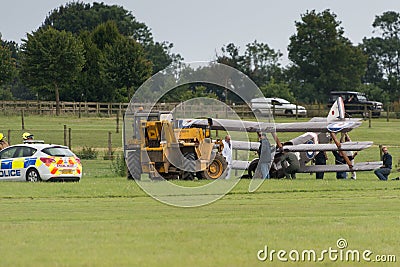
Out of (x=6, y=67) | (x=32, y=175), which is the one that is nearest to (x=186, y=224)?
(x=32, y=175)

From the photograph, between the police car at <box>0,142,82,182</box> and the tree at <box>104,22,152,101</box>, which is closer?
the police car at <box>0,142,82,182</box>

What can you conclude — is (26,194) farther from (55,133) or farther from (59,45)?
(59,45)

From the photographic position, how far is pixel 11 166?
103 ft

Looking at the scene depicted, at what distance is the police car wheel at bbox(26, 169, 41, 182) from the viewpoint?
3118 cm

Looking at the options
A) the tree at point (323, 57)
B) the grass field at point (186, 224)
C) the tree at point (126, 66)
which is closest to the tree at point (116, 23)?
the tree at point (323, 57)

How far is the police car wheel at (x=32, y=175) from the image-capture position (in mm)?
31183

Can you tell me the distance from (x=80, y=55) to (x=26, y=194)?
5736 cm

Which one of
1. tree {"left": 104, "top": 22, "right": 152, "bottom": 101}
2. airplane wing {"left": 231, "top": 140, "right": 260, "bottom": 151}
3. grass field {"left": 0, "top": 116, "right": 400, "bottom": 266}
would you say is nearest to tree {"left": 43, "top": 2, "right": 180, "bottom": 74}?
tree {"left": 104, "top": 22, "right": 152, "bottom": 101}

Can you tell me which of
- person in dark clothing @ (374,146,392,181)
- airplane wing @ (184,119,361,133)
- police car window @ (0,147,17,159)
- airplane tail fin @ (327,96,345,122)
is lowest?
person in dark clothing @ (374,146,392,181)

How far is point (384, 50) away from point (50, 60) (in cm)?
6630

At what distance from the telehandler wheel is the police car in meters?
4.51

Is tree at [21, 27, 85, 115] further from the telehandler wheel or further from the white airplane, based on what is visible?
the telehandler wheel

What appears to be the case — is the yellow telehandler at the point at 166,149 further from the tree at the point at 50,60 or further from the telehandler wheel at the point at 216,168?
the tree at the point at 50,60

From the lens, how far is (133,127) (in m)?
32.5
